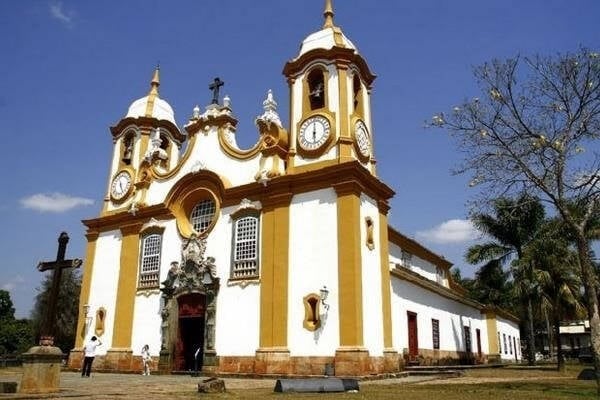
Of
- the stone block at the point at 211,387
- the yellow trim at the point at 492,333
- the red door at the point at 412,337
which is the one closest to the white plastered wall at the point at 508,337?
the yellow trim at the point at 492,333

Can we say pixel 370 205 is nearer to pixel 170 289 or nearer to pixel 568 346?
pixel 170 289

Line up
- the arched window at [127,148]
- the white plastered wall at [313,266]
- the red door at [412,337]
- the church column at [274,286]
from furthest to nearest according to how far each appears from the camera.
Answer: the arched window at [127,148] < the red door at [412,337] < the church column at [274,286] < the white plastered wall at [313,266]

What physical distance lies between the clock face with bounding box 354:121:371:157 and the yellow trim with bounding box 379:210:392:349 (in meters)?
2.52

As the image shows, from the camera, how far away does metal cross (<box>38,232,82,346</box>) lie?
12531 mm

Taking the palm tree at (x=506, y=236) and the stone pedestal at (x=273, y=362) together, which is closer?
the stone pedestal at (x=273, y=362)

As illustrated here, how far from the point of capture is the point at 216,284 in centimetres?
2125

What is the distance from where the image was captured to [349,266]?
711 inches

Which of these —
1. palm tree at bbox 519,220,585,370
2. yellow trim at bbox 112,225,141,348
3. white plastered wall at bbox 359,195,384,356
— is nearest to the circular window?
yellow trim at bbox 112,225,141,348

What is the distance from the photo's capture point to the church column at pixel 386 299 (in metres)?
19.0

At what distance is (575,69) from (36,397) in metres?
15.2

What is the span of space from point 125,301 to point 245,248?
6927 mm

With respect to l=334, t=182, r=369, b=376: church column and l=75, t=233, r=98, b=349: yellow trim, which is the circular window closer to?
l=75, t=233, r=98, b=349: yellow trim

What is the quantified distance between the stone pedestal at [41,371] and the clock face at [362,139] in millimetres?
13077

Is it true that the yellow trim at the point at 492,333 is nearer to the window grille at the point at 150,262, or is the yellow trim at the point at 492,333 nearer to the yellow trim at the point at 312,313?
the yellow trim at the point at 312,313
